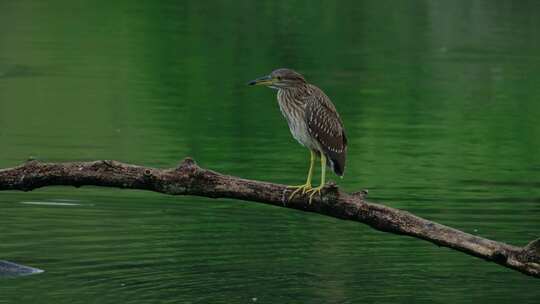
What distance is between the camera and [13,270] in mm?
11750

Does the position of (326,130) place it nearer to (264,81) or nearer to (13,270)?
(264,81)

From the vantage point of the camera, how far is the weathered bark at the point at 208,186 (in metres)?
9.75

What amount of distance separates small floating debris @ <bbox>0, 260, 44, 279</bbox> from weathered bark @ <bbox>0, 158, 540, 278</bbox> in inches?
79.4

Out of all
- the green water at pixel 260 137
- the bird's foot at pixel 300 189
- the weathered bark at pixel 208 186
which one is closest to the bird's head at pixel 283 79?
the bird's foot at pixel 300 189

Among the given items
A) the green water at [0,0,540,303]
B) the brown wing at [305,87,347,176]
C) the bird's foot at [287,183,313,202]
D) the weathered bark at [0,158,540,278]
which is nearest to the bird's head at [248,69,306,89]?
the brown wing at [305,87,347,176]

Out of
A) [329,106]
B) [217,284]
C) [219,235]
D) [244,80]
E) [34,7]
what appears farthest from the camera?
[34,7]

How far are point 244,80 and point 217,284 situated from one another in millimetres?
13099

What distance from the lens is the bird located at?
10.8 metres

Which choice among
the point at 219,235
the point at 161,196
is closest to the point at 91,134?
the point at 161,196

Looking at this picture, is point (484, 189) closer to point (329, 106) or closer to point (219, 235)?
point (219, 235)

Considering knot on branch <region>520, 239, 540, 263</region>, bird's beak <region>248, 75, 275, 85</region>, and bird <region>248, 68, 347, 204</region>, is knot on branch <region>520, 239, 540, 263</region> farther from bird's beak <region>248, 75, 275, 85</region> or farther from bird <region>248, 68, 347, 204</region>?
bird's beak <region>248, 75, 275, 85</region>

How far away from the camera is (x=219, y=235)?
1342 centimetres

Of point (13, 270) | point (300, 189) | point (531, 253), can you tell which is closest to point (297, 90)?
point (300, 189)

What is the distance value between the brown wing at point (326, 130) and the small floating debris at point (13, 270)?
2460mm
